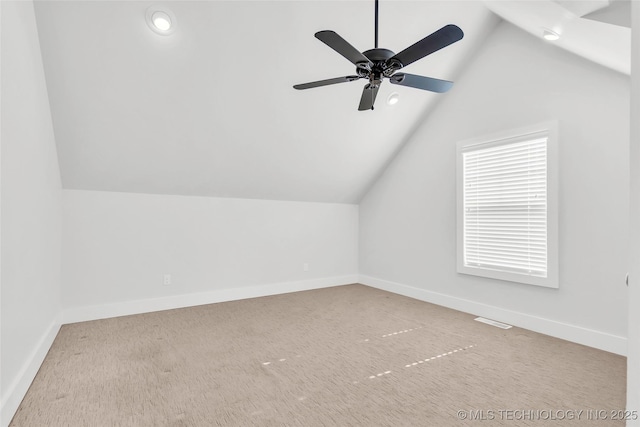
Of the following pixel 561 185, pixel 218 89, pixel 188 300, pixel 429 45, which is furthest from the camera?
pixel 188 300

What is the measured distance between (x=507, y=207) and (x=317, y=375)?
8.64ft

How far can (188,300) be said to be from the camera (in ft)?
13.8

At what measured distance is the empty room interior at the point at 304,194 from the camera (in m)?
2.03

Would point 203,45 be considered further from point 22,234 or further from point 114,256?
point 114,256

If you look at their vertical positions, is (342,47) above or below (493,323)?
above

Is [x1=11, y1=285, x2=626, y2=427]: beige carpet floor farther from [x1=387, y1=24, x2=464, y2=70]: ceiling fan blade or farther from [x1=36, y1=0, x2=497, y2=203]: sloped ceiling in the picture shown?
[x1=387, y1=24, x2=464, y2=70]: ceiling fan blade

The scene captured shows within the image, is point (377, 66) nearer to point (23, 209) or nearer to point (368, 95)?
point (368, 95)

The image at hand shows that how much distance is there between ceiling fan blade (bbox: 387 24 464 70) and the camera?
1.74 meters

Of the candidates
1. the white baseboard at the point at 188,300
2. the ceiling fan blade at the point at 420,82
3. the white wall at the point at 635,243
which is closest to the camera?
the white wall at the point at 635,243

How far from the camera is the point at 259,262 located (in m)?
4.79

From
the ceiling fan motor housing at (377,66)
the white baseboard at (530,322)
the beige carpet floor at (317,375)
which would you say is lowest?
the white baseboard at (530,322)

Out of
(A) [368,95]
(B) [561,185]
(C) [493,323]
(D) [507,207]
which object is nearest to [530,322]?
(C) [493,323]

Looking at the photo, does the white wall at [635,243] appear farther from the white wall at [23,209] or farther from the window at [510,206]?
the white wall at [23,209]

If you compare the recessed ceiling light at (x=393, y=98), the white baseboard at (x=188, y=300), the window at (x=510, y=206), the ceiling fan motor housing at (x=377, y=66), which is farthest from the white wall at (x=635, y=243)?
the white baseboard at (x=188, y=300)
